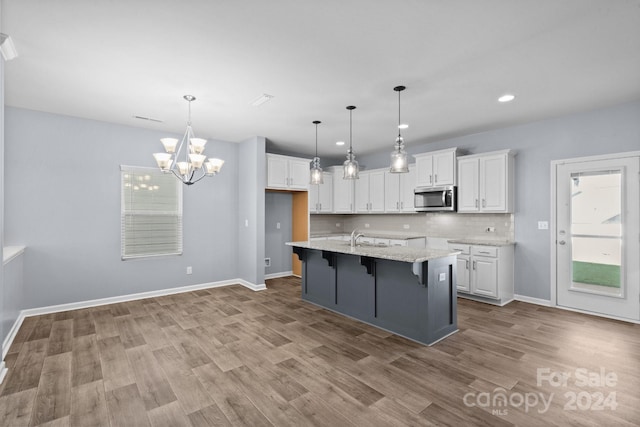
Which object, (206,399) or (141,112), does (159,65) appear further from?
(206,399)

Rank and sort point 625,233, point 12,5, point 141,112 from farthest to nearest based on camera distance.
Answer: point 141,112 < point 625,233 < point 12,5

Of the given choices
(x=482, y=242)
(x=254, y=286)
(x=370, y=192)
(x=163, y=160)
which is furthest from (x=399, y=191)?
(x=163, y=160)

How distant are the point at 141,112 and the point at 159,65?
1.67 m

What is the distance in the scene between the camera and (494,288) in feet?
15.3

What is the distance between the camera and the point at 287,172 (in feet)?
20.3

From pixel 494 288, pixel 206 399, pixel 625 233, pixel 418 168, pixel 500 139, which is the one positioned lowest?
pixel 206 399

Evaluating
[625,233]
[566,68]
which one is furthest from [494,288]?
[566,68]

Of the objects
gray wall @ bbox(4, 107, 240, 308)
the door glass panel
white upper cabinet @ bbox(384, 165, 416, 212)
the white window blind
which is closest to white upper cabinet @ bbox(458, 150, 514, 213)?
the door glass panel

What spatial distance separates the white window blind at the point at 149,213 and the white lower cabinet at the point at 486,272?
4860mm

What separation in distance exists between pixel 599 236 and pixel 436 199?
2.23 metres

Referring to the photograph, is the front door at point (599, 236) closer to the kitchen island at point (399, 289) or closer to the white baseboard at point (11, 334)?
the kitchen island at point (399, 289)

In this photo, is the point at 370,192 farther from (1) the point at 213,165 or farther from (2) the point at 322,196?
(1) the point at 213,165

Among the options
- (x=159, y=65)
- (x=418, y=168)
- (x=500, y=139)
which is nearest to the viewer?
(x=159, y=65)

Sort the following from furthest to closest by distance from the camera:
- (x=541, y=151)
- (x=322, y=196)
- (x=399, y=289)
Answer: (x=322, y=196) → (x=541, y=151) → (x=399, y=289)
